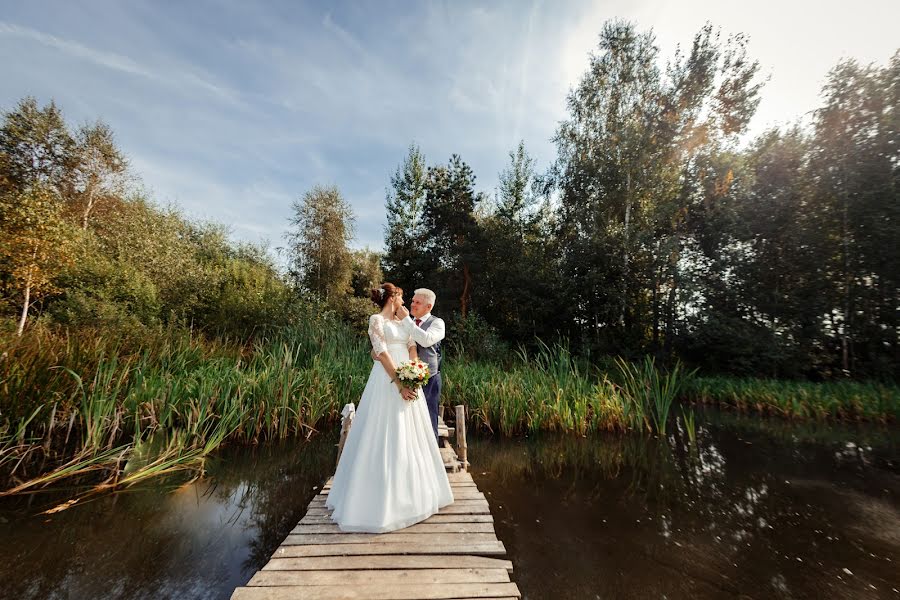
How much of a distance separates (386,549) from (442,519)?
0.66m

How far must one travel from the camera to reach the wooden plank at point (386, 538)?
9.53ft

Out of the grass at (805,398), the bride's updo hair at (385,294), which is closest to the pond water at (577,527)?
the bride's updo hair at (385,294)

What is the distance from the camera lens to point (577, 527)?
4320mm

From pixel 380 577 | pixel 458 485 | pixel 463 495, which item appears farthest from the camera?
pixel 458 485

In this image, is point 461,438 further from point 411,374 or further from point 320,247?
point 320,247

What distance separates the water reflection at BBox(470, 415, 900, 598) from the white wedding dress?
1253 mm

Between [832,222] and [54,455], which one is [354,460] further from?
[832,222]

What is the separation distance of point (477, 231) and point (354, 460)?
18.4 m

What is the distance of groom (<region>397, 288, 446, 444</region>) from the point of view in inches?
140

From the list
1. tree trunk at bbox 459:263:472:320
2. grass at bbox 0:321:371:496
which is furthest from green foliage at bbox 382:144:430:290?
grass at bbox 0:321:371:496

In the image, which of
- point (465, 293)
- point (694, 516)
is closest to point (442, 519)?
point (694, 516)

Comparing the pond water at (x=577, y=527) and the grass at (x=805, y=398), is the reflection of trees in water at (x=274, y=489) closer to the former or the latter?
the pond water at (x=577, y=527)

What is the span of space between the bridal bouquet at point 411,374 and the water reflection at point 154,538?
2.28 m

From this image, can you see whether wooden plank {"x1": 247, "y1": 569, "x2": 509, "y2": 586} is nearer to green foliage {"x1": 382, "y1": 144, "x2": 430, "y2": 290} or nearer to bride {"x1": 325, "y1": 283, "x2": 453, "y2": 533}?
bride {"x1": 325, "y1": 283, "x2": 453, "y2": 533}
